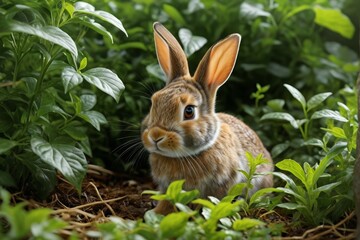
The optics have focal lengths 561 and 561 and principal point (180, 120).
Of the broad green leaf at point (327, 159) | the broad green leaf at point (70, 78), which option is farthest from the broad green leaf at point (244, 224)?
the broad green leaf at point (70, 78)

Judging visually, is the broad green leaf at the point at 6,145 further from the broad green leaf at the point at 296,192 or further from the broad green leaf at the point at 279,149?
the broad green leaf at the point at 279,149

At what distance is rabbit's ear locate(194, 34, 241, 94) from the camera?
3.41 m

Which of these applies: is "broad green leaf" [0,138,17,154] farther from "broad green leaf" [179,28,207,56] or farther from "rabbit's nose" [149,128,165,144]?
"broad green leaf" [179,28,207,56]

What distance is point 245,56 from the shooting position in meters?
5.01

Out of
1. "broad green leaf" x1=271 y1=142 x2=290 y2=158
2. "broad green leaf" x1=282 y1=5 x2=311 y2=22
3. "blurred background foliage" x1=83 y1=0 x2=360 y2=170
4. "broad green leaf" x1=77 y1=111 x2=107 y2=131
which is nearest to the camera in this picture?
"broad green leaf" x1=77 y1=111 x2=107 y2=131

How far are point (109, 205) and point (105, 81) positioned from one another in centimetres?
87

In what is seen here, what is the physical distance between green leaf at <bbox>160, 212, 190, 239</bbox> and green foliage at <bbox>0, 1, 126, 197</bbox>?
2.17 ft

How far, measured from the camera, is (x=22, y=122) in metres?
3.09

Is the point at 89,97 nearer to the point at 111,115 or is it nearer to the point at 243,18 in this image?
the point at 111,115

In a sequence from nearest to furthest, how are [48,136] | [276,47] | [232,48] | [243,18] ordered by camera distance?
1. [48,136]
2. [232,48]
3. [243,18]
4. [276,47]

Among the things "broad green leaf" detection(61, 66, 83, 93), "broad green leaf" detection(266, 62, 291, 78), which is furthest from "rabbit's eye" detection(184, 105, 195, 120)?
"broad green leaf" detection(266, 62, 291, 78)

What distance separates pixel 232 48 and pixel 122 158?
4.73ft

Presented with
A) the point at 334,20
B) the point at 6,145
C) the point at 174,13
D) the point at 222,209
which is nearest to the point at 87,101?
the point at 6,145

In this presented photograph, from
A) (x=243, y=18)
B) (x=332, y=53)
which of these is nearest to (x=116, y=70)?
(x=243, y=18)
